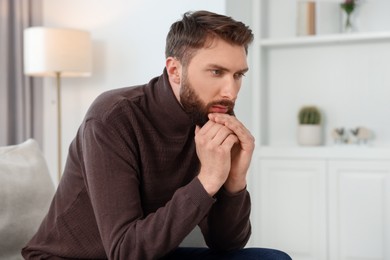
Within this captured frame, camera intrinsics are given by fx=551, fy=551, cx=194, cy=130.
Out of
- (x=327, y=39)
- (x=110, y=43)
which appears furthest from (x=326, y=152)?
(x=110, y=43)

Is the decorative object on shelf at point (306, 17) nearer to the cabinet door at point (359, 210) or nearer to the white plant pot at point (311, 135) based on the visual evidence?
the white plant pot at point (311, 135)

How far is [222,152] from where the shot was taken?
1333 millimetres

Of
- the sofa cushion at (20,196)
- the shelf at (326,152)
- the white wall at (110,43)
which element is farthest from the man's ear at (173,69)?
the shelf at (326,152)

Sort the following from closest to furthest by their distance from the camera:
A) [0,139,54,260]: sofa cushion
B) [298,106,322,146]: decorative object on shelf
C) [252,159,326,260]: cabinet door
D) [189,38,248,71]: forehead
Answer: [189,38,248,71]: forehead → [0,139,54,260]: sofa cushion → [252,159,326,260]: cabinet door → [298,106,322,146]: decorative object on shelf

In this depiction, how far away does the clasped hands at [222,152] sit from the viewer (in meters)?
1.31

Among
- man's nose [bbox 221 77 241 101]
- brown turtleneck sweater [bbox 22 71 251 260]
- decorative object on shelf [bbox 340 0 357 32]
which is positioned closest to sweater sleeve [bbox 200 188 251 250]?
brown turtleneck sweater [bbox 22 71 251 260]

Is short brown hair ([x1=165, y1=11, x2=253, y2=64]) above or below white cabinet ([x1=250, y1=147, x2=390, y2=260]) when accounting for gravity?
above

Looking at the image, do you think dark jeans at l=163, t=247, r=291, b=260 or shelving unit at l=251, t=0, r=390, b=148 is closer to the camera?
dark jeans at l=163, t=247, r=291, b=260

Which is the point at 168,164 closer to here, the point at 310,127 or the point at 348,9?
the point at 310,127

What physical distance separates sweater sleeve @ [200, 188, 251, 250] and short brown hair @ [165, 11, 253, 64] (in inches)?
15.5

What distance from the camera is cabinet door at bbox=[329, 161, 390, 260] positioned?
2.91m

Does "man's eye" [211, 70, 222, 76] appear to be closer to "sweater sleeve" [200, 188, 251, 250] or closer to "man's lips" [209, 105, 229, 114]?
"man's lips" [209, 105, 229, 114]

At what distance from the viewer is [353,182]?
2.96m

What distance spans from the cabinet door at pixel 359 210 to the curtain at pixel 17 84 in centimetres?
187
